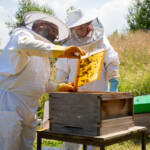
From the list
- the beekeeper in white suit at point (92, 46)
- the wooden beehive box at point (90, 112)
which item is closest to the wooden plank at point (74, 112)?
the wooden beehive box at point (90, 112)

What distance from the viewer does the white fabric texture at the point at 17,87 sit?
2701 mm

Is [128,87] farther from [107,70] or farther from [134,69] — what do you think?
[107,70]

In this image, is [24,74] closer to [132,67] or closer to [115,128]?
[115,128]

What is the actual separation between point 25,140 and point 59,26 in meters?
1.22

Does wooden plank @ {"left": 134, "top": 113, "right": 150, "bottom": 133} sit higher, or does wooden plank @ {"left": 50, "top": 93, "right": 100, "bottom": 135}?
wooden plank @ {"left": 50, "top": 93, "right": 100, "bottom": 135}

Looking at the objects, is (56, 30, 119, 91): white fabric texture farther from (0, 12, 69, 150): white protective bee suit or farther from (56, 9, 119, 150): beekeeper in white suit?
(0, 12, 69, 150): white protective bee suit

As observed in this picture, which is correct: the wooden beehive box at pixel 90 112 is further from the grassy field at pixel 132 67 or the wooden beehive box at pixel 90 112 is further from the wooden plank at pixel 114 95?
the grassy field at pixel 132 67

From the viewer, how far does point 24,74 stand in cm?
280

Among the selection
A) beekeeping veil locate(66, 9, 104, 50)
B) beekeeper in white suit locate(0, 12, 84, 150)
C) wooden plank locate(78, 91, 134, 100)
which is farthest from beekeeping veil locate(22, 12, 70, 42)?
wooden plank locate(78, 91, 134, 100)

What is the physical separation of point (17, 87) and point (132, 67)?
756 cm

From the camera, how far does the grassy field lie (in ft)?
16.7

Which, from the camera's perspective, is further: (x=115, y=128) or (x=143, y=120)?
(x=143, y=120)

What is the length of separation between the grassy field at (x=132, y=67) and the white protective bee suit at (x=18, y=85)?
2267 millimetres

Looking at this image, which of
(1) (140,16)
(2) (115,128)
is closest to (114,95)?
(2) (115,128)
